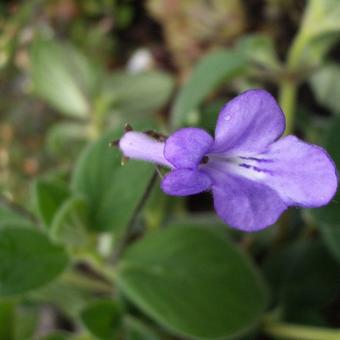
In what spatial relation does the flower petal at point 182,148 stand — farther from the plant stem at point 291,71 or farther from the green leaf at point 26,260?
the plant stem at point 291,71

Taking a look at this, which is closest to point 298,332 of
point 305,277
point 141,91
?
point 305,277

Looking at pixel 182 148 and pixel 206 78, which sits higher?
pixel 182 148

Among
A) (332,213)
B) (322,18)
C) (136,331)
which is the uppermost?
(322,18)

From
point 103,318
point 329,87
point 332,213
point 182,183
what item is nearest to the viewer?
point 182,183

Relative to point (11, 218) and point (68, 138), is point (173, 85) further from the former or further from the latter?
point (11, 218)

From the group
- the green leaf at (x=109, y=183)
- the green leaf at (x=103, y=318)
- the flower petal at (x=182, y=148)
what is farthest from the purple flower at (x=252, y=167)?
the green leaf at (x=103, y=318)

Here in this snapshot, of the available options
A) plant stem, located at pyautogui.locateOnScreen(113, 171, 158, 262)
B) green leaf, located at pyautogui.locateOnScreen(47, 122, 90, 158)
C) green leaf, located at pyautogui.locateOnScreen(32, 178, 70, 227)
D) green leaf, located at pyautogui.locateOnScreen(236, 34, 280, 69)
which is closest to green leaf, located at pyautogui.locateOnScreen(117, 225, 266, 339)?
plant stem, located at pyautogui.locateOnScreen(113, 171, 158, 262)

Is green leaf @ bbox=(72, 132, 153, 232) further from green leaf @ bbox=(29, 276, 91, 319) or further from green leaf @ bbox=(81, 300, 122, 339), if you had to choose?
green leaf @ bbox=(29, 276, 91, 319)

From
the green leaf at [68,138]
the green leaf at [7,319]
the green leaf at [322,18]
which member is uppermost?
the green leaf at [322,18]
